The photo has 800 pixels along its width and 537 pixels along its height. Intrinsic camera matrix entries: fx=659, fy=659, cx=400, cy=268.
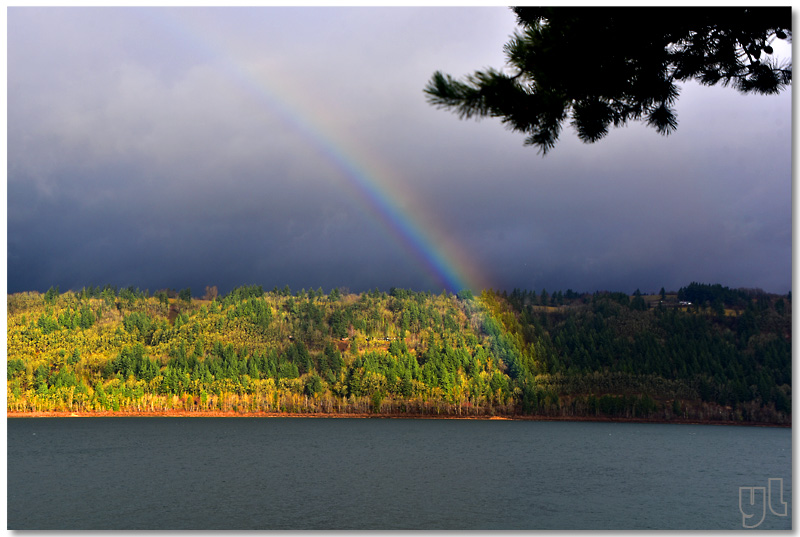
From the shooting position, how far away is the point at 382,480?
64750mm

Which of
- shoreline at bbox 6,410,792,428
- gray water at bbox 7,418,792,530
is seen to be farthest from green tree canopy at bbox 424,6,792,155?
shoreline at bbox 6,410,792,428

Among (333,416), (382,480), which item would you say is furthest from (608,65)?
Result: (333,416)

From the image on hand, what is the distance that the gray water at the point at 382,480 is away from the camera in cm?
4344

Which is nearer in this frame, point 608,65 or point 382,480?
point 608,65

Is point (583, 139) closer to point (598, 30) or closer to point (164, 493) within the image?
point (598, 30)

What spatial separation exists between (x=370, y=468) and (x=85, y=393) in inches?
5820

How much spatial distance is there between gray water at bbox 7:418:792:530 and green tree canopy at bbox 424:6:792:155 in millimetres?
33746

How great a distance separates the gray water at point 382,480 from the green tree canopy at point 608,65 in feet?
111

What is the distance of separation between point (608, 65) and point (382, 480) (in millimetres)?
61793

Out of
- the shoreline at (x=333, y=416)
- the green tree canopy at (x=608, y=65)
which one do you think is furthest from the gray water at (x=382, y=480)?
the shoreline at (x=333, y=416)

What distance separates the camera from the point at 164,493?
55250mm

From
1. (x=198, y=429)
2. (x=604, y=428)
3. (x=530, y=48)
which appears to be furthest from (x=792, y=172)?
(x=604, y=428)

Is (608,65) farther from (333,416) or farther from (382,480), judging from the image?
(333,416)

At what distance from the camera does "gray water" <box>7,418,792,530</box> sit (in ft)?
143
